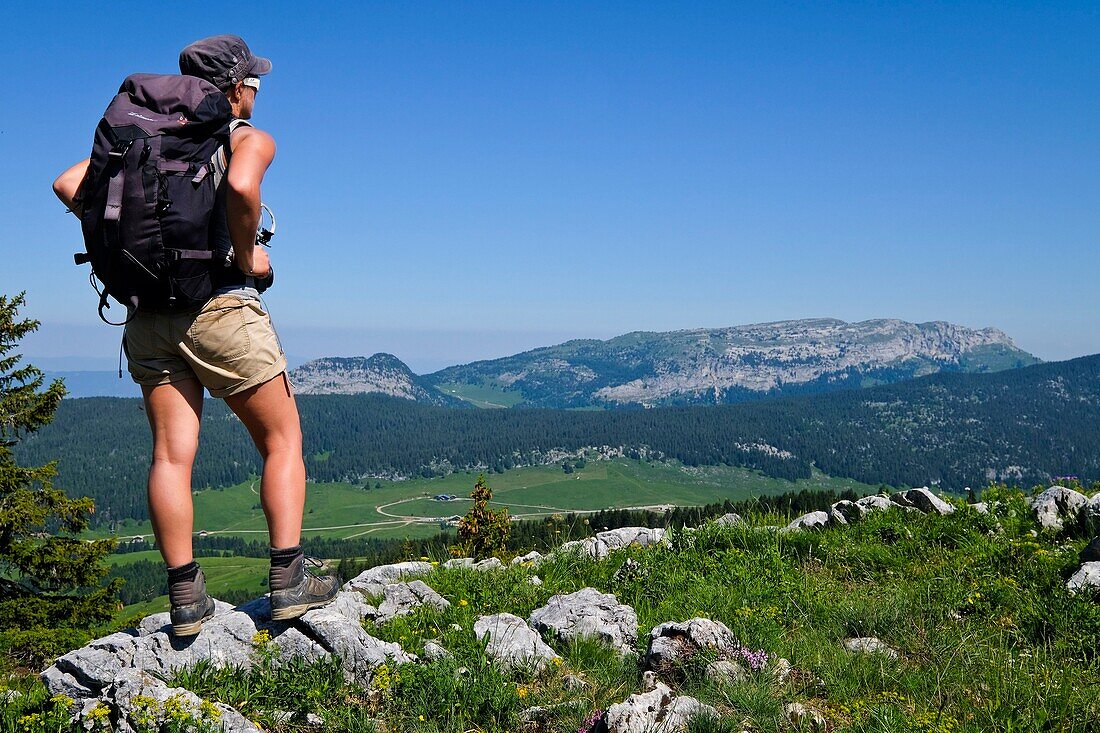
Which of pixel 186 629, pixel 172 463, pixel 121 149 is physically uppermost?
pixel 121 149

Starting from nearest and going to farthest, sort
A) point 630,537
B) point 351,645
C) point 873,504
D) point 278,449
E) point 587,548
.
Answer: point 351,645 < point 278,449 < point 587,548 < point 630,537 < point 873,504

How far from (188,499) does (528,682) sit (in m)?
3.18

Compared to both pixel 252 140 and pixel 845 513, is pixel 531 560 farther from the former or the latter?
pixel 252 140

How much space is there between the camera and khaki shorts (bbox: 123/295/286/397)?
18.1 feet

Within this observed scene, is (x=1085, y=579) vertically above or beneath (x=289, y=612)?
beneath

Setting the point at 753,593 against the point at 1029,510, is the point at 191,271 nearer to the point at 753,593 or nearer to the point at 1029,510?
the point at 753,593

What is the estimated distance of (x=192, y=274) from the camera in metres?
5.29

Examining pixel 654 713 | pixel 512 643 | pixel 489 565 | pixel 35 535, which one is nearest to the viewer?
pixel 654 713

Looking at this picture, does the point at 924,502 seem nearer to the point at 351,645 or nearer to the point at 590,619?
the point at 590,619

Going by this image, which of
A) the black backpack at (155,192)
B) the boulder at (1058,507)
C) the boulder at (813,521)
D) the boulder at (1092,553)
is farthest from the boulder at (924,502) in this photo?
the black backpack at (155,192)

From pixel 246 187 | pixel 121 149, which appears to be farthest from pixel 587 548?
pixel 121 149

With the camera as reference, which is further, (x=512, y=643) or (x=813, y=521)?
(x=813, y=521)

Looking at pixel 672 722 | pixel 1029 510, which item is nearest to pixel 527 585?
pixel 672 722

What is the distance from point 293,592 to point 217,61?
4.39 metres
